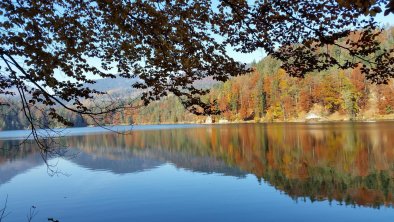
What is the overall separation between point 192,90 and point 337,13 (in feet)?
16.6

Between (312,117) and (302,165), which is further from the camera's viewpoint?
(312,117)

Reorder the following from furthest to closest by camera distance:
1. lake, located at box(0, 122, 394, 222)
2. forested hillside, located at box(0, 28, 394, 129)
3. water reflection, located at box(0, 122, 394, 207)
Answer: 1. forested hillside, located at box(0, 28, 394, 129)
2. water reflection, located at box(0, 122, 394, 207)
3. lake, located at box(0, 122, 394, 222)

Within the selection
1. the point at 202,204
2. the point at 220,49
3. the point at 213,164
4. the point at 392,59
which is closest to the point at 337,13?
the point at 392,59

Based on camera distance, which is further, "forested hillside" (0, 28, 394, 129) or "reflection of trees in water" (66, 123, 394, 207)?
"forested hillside" (0, 28, 394, 129)

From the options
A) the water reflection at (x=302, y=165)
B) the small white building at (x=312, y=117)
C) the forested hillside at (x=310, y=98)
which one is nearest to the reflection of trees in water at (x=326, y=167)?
the water reflection at (x=302, y=165)

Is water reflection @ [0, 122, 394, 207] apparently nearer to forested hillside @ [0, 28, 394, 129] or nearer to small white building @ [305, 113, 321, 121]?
forested hillside @ [0, 28, 394, 129]

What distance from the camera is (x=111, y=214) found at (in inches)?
680

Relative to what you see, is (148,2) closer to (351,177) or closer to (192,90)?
(192,90)

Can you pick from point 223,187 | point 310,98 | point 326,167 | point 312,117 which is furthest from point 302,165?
point 310,98

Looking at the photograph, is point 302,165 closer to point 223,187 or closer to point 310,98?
point 223,187

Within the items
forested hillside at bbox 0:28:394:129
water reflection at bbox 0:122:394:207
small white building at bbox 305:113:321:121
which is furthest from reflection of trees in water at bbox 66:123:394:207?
small white building at bbox 305:113:321:121

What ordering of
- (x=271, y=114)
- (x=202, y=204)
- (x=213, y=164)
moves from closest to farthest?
1. (x=202, y=204)
2. (x=213, y=164)
3. (x=271, y=114)

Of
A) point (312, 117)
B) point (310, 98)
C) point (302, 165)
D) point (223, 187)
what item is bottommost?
point (223, 187)

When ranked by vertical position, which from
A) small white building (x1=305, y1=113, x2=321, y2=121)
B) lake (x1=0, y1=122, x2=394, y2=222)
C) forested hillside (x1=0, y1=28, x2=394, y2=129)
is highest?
forested hillside (x1=0, y1=28, x2=394, y2=129)
